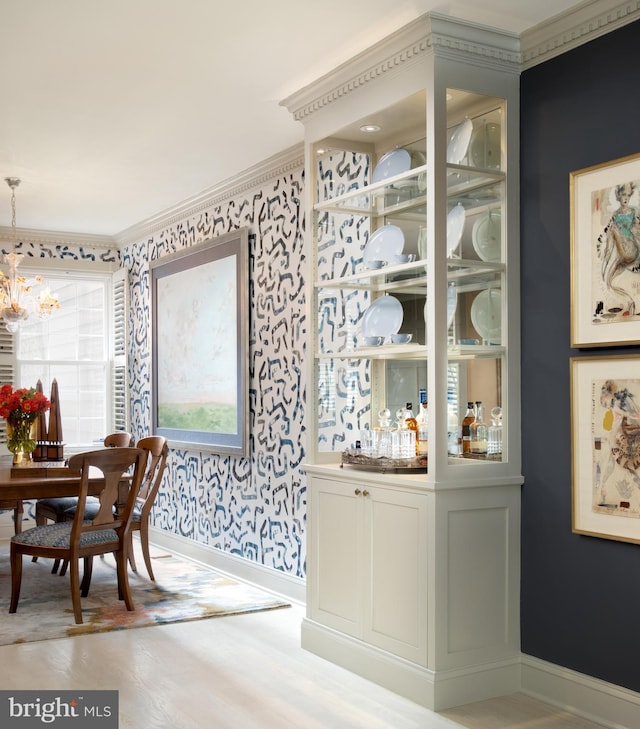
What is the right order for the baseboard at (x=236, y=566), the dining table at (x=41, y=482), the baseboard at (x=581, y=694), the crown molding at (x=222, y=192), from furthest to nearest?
the crown molding at (x=222, y=192) → the baseboard at (x=236, y=566) → the dining table at (x=41, y=482) → the baseboard at (x=581, y=694)

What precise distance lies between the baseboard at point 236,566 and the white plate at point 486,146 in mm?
2670

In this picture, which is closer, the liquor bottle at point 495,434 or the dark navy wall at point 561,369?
the dark navy wall at point 561,369

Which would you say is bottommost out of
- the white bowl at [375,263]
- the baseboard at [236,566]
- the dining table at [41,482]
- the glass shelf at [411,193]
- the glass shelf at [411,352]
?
the baseboard at [236,566]

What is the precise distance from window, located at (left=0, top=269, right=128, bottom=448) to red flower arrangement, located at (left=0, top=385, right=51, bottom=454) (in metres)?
2.21

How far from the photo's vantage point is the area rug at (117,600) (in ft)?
14.9

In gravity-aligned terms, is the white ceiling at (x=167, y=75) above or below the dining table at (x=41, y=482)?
above

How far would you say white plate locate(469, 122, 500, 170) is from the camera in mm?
3637

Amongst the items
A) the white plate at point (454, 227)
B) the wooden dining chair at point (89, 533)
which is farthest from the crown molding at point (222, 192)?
the wooden dining chair at point (89, 533)

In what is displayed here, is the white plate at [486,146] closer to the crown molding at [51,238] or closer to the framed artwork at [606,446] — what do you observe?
the framed artwork at [606,446]

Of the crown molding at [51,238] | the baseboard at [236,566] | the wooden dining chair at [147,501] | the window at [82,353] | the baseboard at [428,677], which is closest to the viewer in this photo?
the baseboard at [428,677]

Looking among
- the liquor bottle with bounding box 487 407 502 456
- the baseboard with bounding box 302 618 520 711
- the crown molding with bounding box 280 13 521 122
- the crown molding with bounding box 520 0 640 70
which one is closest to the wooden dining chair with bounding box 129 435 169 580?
the baseboard with bounding box 302 618 520 711

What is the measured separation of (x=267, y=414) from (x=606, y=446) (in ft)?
8.95

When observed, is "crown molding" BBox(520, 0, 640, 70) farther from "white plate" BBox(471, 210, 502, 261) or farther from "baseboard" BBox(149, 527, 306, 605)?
"baseboard" BBox(149, 527, 306, 605)

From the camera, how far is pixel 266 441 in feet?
18.3
